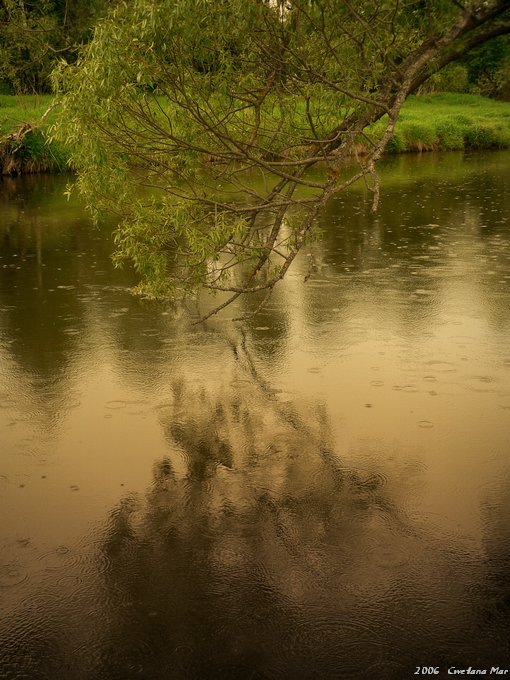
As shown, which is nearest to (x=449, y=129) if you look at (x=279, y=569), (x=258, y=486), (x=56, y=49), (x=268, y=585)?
(x=56, y=49)

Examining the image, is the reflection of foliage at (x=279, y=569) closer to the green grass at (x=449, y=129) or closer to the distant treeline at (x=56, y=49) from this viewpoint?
the distant treeline at (x=56, y=49)

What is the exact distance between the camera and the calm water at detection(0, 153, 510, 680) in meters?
5.80

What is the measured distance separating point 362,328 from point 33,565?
23.0 ft

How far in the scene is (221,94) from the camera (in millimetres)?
9438

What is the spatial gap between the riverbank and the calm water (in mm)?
19353

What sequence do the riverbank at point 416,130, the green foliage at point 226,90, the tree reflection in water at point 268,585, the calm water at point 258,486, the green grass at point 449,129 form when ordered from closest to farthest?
the tree reflection in water at point 268,585
the calm water at point 258,486
the green foliage at point 226,90
the riverbank at point 416,130
the green grass at point 449,129

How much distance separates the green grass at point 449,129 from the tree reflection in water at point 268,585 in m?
34.0

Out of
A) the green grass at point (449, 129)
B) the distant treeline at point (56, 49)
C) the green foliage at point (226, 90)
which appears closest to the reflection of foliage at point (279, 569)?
the green foliage at point (226, 90)

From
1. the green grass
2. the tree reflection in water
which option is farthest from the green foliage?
the green grass

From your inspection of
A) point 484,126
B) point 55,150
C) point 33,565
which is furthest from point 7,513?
point 484,126

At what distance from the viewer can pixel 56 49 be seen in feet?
69.6

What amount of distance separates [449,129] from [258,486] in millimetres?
39319

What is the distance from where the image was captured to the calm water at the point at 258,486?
19.0 feet

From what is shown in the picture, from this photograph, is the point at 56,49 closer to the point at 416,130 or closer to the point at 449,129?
the point at 416,130
